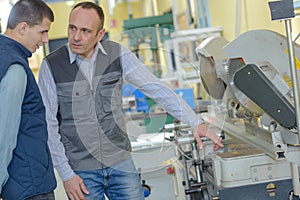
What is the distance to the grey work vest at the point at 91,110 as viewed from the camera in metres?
2.00

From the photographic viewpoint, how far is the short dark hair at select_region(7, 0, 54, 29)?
69.2 inches

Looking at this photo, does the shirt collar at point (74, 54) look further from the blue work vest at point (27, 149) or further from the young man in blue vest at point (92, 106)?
the blue work vest at point (27, 149)

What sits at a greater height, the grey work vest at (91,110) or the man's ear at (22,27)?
the man's ear at (22,27)

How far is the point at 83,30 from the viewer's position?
1.98 m

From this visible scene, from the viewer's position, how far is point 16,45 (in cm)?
174

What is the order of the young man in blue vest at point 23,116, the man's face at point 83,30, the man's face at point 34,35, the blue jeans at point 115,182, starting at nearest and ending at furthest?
the young man in blue vest at point 23,116, the man's face at point 34,35, the man's face at point 83,30, the blue jeans at point 115,182

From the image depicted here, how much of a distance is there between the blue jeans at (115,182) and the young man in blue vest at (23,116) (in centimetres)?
28

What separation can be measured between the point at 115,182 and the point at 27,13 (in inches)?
32.8

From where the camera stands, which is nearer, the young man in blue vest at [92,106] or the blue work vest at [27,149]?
the blue work vest at [27,149]

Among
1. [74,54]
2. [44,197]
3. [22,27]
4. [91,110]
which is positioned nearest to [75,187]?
[44,197]

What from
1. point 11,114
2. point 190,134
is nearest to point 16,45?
point 11,114

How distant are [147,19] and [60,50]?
425cm

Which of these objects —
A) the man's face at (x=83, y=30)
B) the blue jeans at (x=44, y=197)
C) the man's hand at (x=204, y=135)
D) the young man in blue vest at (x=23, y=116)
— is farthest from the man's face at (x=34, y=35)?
the man's hand at (x=204, y=135)

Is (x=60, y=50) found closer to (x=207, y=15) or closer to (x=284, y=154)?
(x=284, y=154)
